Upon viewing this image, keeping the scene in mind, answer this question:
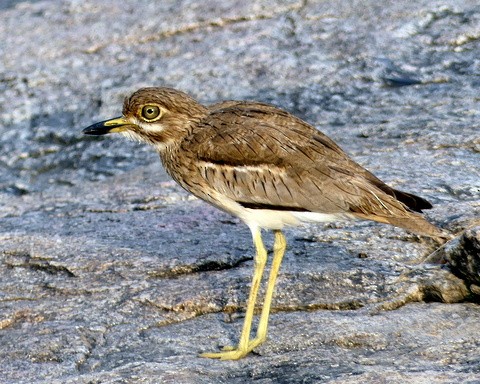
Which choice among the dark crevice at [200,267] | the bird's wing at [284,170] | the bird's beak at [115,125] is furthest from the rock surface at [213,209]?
the bird's beak at [115,125]

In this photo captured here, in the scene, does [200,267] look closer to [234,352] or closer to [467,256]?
[234,352]

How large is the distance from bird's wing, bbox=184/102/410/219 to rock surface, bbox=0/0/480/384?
1.79 ft

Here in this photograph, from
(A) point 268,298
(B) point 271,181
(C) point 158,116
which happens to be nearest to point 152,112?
(C) point 158,116

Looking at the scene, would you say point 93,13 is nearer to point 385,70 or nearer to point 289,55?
point 289,55

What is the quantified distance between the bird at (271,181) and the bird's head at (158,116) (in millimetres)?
58

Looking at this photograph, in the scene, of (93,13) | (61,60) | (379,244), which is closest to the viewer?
(379,244)

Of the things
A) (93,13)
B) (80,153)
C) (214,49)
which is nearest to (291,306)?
(80,153)

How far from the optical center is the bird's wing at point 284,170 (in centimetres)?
454

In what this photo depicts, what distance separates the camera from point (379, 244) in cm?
533

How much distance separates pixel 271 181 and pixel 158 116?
0.81 metres

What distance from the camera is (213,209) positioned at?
617 cm

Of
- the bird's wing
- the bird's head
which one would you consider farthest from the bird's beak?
the bird's wing

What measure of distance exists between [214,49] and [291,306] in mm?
4344

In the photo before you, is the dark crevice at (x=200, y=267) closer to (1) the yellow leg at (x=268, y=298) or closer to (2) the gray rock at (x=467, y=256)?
(1) the yellow leg at (x=268, y=298)
